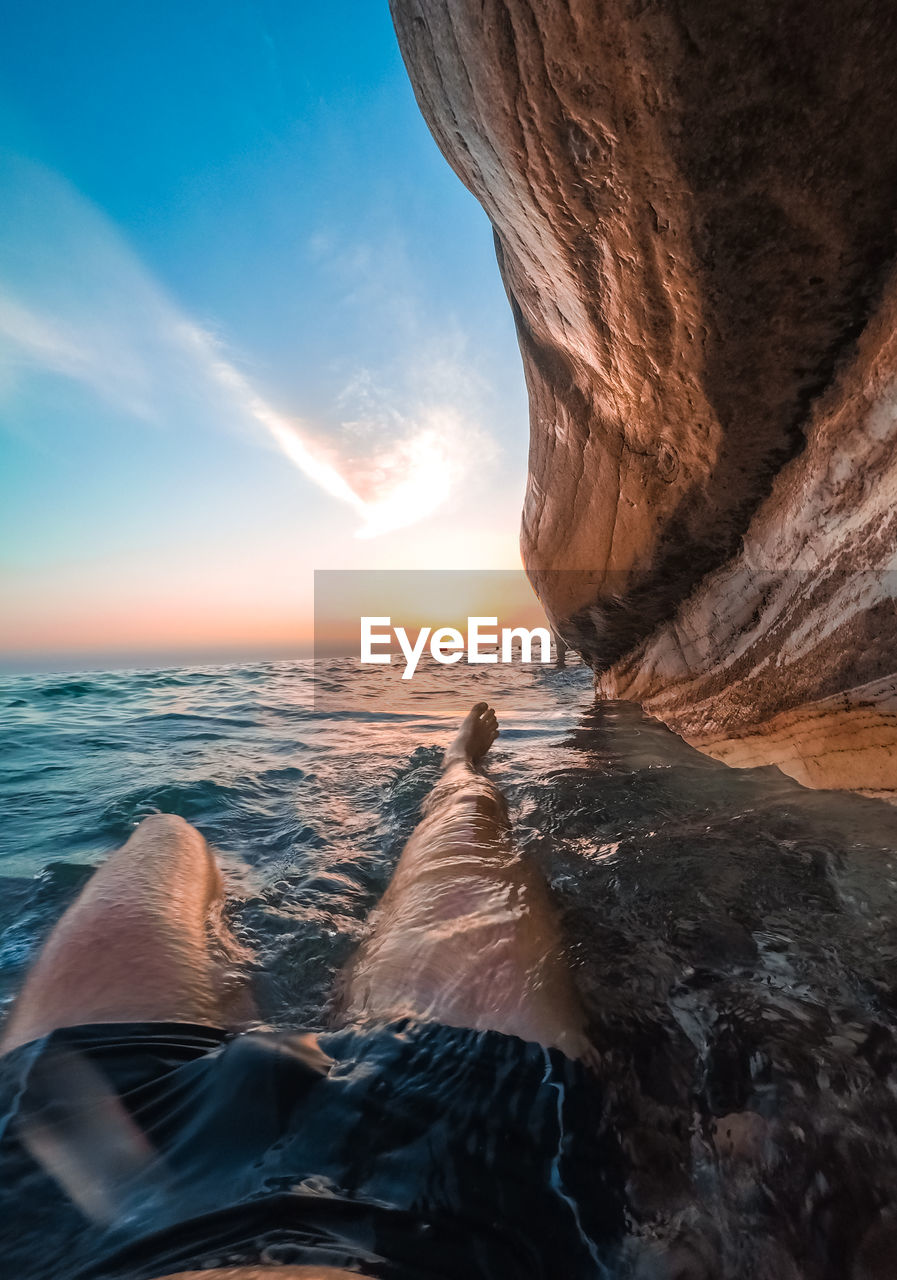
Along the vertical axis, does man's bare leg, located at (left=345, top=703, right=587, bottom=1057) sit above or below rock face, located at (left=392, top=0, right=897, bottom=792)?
below

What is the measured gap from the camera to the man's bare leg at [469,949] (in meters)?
1.28

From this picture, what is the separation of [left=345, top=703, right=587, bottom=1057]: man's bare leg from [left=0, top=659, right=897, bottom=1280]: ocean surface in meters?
0.08

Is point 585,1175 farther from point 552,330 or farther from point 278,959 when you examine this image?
point 552,330

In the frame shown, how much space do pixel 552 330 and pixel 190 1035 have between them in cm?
309

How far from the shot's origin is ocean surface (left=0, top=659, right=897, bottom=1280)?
0.85 metres

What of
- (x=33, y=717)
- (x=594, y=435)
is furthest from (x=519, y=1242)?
(x=33, y=717)

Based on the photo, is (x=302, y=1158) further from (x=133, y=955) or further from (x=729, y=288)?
(x=729, y=288)

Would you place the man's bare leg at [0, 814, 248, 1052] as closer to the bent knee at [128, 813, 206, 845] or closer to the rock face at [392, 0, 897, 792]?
the bent knee at [128, 813, 206, 845]

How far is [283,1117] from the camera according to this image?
1.00 m

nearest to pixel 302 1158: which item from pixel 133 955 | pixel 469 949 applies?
pixel 469 949

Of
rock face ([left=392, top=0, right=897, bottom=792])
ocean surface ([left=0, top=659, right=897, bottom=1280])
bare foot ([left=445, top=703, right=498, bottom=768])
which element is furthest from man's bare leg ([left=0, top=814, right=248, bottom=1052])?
rock face ([left=392, top=0, right=897, bottom=792])

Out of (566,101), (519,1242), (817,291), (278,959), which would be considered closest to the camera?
(519,1242)

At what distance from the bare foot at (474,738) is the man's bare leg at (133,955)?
1.90m

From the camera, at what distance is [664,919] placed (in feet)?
5.34
